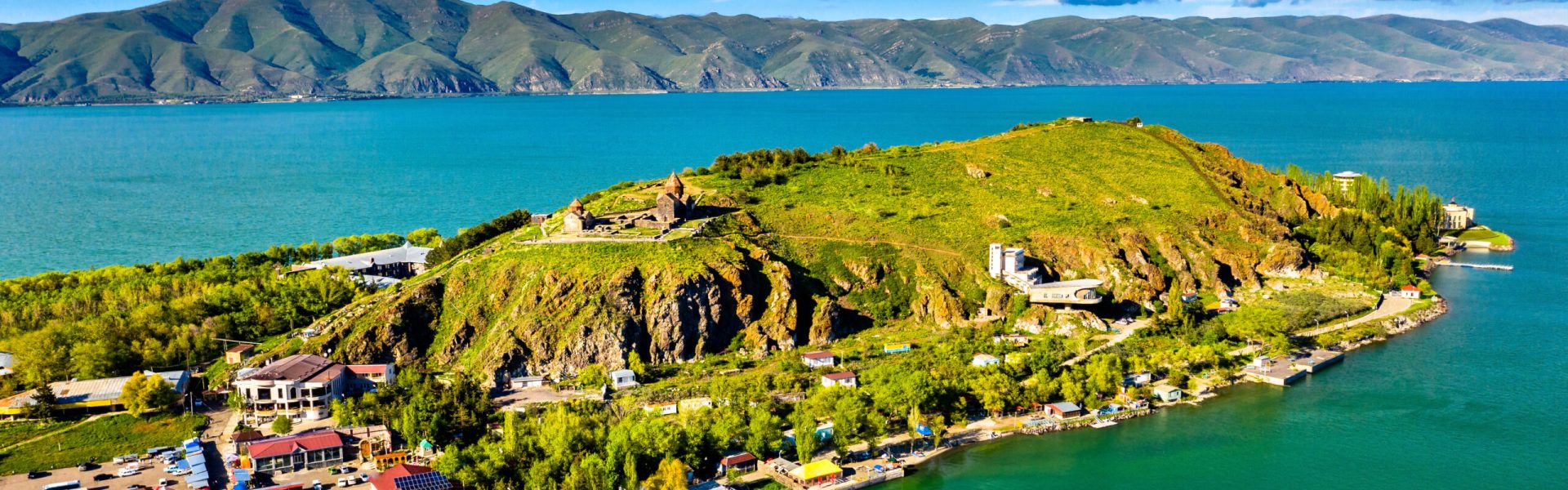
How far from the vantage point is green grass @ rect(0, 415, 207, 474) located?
5559 centimetres

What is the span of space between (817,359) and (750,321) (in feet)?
22.0

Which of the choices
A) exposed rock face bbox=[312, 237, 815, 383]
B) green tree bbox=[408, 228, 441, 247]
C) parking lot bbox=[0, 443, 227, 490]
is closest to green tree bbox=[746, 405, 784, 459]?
exposed rock face bbox=[312, 237, 815, 383]

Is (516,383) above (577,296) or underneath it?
underneath

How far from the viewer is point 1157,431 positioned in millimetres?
62125

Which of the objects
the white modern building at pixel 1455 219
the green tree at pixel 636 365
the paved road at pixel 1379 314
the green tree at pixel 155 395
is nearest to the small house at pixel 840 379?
the green tree at pixel 636 365

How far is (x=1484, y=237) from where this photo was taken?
11388cm

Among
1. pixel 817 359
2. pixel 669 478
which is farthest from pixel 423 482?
pixel 817 359

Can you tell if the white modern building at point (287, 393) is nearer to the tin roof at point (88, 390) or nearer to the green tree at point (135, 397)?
the green tree at point (135, 397)

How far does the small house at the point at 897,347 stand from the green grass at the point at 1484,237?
233ft

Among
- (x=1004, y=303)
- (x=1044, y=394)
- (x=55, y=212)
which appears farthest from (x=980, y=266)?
(x=55, y=212)

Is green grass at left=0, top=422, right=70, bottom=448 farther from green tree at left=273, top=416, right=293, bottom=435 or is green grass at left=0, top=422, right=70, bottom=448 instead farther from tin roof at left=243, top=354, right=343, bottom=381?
green tree at left=273, top=416, right=293, bottom=435

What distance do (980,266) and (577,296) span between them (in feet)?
99.4

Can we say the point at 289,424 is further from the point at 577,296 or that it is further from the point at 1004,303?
the point at 1004,303

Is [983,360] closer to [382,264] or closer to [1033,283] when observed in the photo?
[1033,283]
